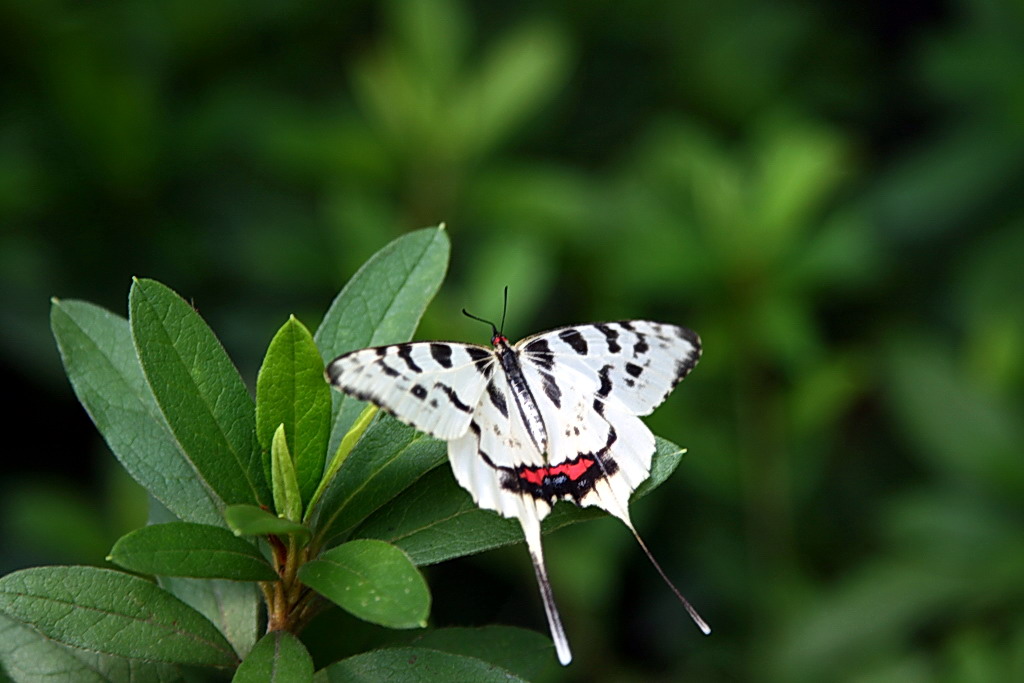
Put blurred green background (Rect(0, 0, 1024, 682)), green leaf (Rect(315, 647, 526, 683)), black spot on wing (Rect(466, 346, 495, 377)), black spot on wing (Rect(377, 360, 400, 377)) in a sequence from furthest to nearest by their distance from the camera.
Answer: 1. blurred green background (Rect(0, 0, 1024, 682))
2. black spot on wing (Rect(466, 346, 495, 377))
3. black spot on wing (Rect(377, 360, 400, 377))
4. green leaf (Rect(315, 647, 526, 683))

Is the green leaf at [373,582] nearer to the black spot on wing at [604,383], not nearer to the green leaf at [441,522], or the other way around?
the green leaf at [441,522]

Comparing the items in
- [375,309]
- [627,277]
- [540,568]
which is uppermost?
[627,277]

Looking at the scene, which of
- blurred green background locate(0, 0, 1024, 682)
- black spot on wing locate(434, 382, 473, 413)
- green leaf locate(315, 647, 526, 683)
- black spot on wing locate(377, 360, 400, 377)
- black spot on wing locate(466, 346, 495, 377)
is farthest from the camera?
blurred green background locate(0, 0, 1024, 682)

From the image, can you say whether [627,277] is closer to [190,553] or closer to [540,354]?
[540,354]

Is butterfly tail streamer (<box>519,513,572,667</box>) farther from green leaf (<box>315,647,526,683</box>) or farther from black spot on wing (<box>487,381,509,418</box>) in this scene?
black spot on wing (<box>487,381,509,418</box>)

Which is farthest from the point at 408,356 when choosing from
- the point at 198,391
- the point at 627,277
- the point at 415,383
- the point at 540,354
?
the point at 627,277

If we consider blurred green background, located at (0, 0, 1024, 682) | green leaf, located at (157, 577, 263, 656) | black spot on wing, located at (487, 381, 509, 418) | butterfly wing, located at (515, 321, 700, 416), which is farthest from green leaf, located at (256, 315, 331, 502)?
blurred green background, located at (0, 0, 1024, 682)
